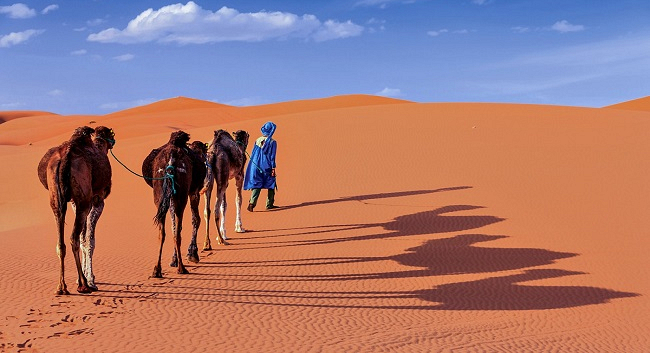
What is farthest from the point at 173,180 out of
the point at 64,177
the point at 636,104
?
the point at 636,104

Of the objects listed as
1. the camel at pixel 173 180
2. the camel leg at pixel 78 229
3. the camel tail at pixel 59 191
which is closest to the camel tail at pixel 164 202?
the camel at pixel 173 180

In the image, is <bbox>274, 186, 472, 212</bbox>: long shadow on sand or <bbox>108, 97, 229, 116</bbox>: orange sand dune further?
<bbox>108, 97, 229, 116</bbox>: orange sand dune

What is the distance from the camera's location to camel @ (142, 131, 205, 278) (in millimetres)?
10062

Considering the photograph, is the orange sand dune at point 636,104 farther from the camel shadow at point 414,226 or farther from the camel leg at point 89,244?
the camel leg at point 89,244

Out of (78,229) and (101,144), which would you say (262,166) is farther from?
(78,229)

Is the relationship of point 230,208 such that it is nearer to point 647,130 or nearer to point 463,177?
point 463,177

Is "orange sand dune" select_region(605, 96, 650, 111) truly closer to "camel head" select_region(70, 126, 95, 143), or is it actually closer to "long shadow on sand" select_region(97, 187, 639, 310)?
"long shadow on sand" select_region(97, 187, 639, 310)

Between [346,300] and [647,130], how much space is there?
2438 centimetres

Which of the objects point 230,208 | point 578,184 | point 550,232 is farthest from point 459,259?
point 578,184

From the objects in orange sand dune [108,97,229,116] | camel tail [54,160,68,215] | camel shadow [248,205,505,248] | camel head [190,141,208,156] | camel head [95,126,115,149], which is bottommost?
camel shadow [248,205,505,248]

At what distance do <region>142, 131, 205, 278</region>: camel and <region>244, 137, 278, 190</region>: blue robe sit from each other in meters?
5.79

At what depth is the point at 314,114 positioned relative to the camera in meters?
34.5

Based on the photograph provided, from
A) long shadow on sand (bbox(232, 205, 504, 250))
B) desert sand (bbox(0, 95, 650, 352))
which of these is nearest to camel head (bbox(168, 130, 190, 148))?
desert sand (bbox(0, 95, 650, 352))

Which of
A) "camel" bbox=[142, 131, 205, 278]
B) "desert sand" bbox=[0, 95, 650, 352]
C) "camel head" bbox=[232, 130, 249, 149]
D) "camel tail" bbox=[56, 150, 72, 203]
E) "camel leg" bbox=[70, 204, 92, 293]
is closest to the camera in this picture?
"desert sand" bbox=[0, 95, 650, 352]
